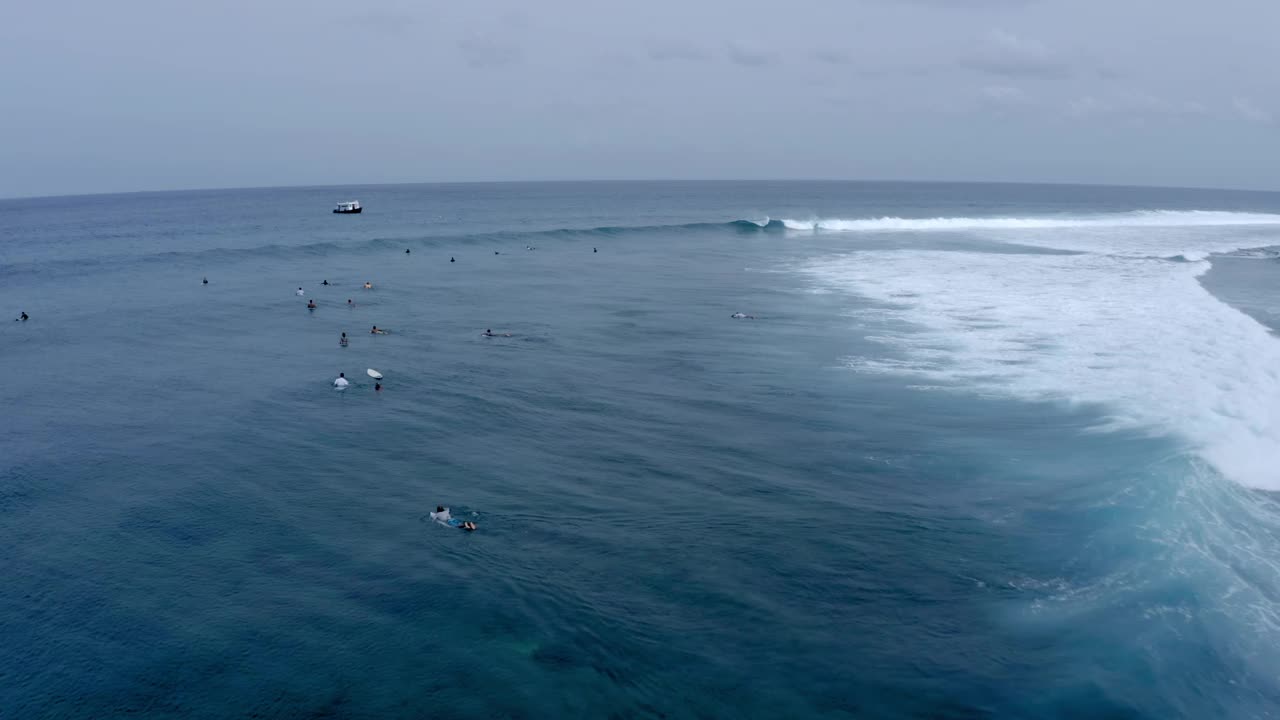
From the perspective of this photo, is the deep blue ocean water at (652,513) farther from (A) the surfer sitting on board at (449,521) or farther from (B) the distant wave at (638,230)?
(B) the distant wave at (638,230)

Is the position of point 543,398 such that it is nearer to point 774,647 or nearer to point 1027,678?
point 774,647

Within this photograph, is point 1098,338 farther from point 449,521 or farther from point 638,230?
point 638,230

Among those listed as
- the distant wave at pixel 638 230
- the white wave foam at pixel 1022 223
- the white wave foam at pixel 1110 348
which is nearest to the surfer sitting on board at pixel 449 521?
the white wave foam at pixel 1110 348

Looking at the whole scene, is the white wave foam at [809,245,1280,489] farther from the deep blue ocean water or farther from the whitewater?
the deep blue ocean water

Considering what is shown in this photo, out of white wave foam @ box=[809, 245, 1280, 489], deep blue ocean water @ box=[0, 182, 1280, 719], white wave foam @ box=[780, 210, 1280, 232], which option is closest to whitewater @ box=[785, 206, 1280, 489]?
white wave foam @ box=[809, 245, 1280, 489]

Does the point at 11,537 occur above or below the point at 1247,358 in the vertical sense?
below

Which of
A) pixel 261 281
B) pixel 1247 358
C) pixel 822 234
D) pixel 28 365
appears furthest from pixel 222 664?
pixel 822 234
